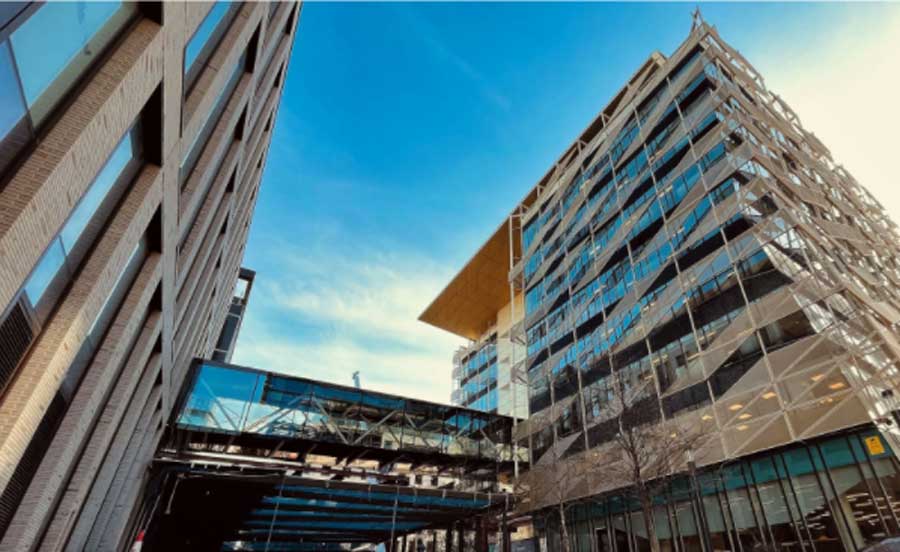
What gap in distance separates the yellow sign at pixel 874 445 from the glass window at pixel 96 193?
19.7 meters

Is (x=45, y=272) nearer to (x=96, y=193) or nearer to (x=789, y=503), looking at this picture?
(x=96, y=193)

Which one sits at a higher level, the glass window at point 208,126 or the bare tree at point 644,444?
the glass window at point 208,126

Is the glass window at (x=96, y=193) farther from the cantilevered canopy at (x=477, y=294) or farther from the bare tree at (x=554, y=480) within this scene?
the cantilevered canopy at (x=477, y=294)

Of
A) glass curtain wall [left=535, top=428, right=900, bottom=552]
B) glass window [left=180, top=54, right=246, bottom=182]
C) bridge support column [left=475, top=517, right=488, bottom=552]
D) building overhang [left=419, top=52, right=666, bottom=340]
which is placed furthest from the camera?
building overhang [left=419, top=52, right=666, bottom=340]

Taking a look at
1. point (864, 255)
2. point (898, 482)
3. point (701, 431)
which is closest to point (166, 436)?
point (701, 431)

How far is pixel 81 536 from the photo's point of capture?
11.2 metres

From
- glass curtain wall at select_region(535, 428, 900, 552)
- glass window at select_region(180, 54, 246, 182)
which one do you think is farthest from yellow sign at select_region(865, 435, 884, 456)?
glass window at select_region(180, 54, 246, 182)

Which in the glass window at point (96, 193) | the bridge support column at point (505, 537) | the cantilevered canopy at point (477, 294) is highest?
the cantilevered canopy at point (477, 294)

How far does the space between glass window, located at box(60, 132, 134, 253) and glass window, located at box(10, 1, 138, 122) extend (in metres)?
1.11

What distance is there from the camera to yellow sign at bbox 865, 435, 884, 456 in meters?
14.0

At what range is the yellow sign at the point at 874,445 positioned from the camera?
14016mm

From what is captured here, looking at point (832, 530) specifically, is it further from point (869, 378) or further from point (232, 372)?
point (232, 372)

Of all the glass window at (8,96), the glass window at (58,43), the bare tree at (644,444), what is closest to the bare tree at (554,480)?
the bare tree at (644,444)

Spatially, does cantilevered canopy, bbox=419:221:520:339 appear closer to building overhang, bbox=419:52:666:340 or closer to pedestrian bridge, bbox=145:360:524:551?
building overhang, bbox=419:52:666:340
